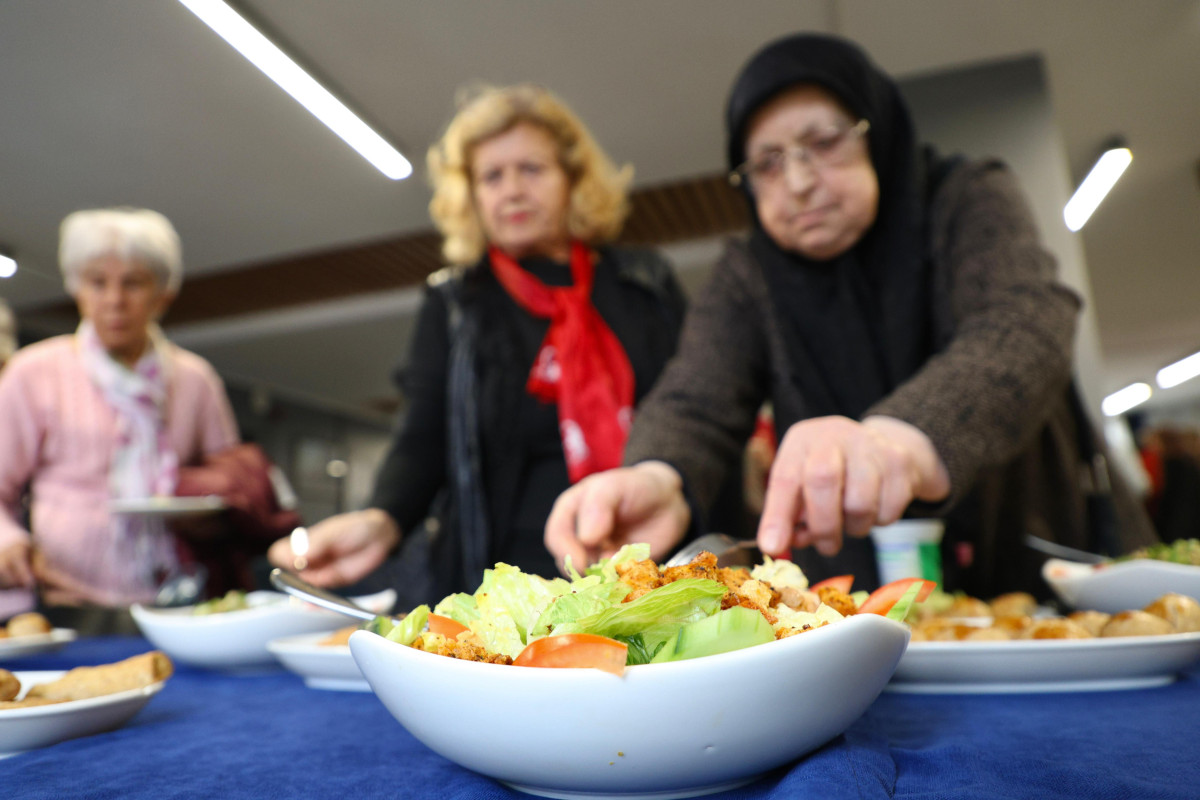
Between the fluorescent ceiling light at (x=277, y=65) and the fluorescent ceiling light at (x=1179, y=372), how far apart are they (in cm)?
188

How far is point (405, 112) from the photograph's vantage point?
3.10 metres

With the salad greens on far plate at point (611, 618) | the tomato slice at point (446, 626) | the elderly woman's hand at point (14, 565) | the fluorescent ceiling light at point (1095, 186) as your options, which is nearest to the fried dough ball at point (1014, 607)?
the salad greens on far plate at point (611, 618)

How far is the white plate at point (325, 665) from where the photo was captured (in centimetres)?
76

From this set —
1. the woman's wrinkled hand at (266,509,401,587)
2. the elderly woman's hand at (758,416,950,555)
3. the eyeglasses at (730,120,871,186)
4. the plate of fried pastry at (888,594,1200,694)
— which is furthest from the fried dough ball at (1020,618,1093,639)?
the woman's wrinkled hand at (266,509,401,587)

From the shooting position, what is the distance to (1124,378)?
254 centimetres

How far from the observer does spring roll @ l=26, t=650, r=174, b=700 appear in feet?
2.07

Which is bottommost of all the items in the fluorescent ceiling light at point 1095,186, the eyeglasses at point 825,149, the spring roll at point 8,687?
the spring roll at point 8,687

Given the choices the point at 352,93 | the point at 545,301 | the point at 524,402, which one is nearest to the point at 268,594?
the point at 524,402

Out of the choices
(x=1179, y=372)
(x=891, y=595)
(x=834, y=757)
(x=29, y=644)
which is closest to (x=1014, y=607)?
(x=891, y=595)

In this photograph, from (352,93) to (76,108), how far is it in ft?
5.84

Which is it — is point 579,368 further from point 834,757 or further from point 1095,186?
point 1095,186

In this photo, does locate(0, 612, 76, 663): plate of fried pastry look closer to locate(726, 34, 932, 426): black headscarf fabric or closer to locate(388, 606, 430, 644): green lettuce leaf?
locate(388, 606, 430, 644): green lettuce leaf

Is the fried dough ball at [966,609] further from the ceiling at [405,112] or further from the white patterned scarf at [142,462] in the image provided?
the white patterned scarf at [142,462]

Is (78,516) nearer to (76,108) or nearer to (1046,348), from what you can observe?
(76,108)
